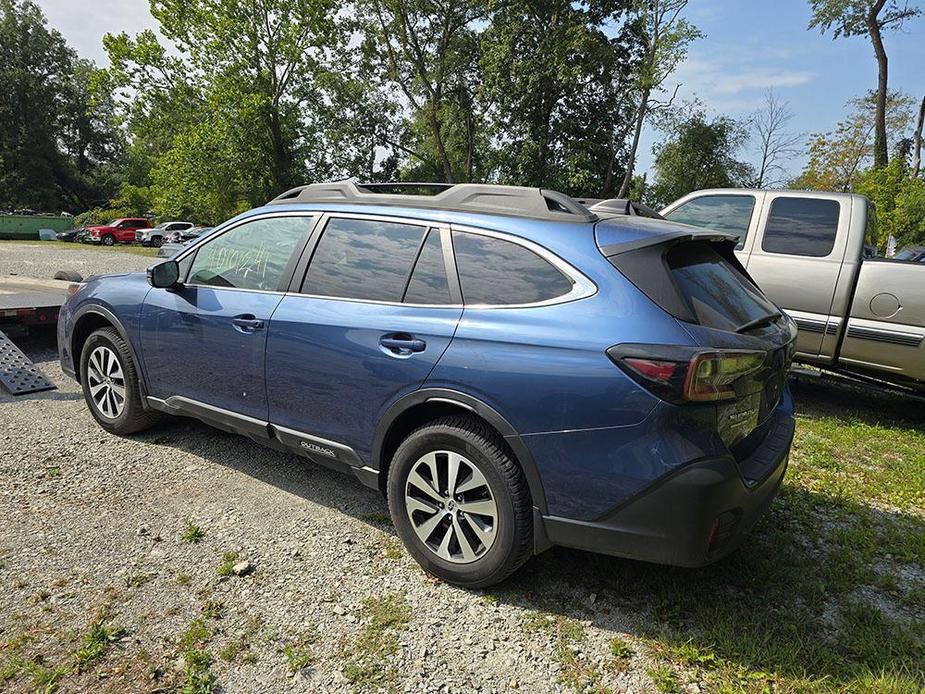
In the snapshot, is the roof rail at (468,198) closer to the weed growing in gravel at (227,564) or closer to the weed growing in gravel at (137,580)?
the weed growing in gravel at (227,564)

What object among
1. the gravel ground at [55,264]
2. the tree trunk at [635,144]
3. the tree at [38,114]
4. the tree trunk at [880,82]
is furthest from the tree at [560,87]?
the tree at [38,114]

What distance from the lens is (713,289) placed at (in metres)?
2.63

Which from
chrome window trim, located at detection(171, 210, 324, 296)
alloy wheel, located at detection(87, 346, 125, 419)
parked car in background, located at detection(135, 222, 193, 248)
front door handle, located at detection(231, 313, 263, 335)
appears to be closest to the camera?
front door handle, located at detection(231, 313, 263, 335)

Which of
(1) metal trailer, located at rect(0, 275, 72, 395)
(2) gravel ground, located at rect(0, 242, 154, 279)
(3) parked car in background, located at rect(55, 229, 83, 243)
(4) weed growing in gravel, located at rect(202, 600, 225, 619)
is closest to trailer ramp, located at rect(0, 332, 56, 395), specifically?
(1) metal trailer, located at rect(0, 275, 72, 395)

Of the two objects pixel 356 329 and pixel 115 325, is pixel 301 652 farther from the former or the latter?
pixel 115 325

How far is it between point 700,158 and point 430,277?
1375 inches

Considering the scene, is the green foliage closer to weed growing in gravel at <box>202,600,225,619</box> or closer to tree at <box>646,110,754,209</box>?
tree at <box>646,110,754,209</box>

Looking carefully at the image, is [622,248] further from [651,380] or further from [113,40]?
[113,40]

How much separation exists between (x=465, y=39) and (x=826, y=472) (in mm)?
31067

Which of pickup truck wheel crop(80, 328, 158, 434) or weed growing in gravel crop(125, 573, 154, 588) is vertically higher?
pickup truck wheel crop(80, 328, 158, 434)

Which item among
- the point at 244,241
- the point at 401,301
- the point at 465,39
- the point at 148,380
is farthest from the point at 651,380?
the point at 465,39

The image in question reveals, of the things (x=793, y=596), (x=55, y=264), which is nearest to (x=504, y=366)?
(x=793, y=596)

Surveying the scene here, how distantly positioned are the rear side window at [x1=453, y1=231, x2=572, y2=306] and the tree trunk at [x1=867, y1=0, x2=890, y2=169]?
2859 centimetres

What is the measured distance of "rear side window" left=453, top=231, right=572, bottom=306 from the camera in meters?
2.54
